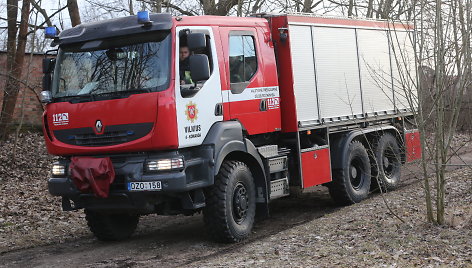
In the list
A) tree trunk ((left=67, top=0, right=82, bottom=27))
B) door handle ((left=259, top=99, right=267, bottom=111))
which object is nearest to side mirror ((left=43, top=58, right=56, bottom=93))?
door handle ((left=259, top=99, right=267, bottom=111))

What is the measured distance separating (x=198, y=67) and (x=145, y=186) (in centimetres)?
162

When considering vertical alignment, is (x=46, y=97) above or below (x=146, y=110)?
above

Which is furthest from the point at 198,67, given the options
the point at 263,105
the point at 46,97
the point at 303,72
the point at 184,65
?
the point at 303,72

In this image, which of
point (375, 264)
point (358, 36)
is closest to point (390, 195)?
point (358, 36)

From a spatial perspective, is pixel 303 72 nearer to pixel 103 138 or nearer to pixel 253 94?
pixel 253 94

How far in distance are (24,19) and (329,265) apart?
1396 cm

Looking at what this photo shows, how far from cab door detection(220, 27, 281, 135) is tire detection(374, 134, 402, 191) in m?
3.29

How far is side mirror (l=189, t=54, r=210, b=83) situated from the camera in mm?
7668

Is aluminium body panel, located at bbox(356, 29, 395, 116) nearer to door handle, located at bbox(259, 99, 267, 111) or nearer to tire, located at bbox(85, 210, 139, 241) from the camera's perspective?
door handle, located at bbox(259, 99, 267, 111)

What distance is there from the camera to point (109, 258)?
819 cm

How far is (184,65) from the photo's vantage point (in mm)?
7863

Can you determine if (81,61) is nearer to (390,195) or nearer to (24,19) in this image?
(390,195)

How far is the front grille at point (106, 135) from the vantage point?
25.1ft

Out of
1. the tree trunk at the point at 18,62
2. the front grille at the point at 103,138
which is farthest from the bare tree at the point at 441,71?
the tree trunk at the point at 18,62
